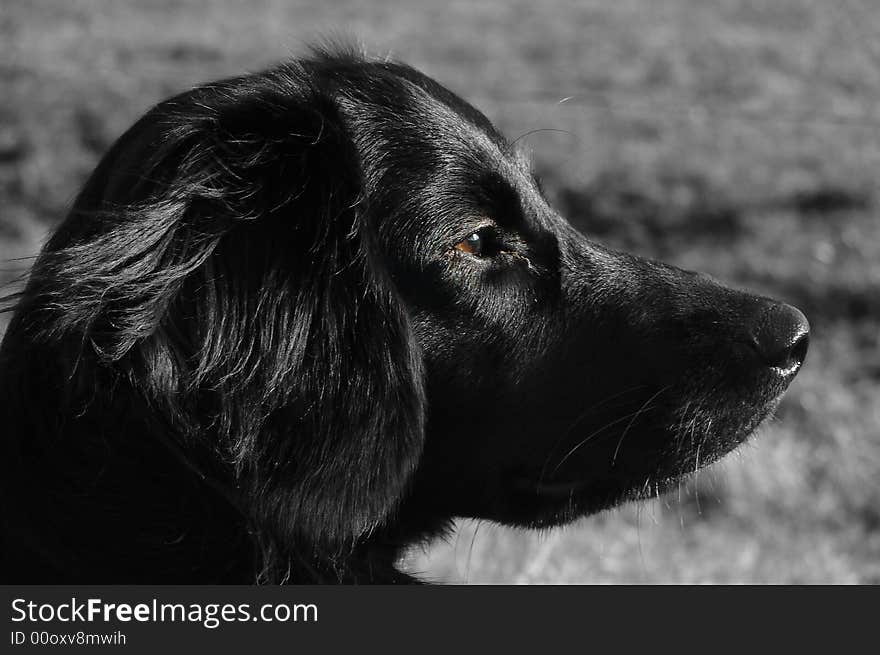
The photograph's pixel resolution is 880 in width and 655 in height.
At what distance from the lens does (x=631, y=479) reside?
2312 mm

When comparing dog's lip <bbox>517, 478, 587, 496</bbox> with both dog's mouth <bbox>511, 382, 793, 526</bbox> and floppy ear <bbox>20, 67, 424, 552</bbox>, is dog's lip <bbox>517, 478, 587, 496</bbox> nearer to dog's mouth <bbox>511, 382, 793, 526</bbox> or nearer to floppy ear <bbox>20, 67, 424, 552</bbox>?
dog's mouth <bbox>511, 382, 793, 526</bbox>

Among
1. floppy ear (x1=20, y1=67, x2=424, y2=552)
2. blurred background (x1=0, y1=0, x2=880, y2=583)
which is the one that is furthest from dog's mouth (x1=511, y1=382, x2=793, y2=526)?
blurred background (x1=0, y1=0, x2=880, y2=583)

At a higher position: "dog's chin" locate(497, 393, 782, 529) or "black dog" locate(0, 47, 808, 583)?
"black dog" locate(0, 47, 808, 583)

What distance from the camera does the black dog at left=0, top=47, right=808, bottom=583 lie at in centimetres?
192

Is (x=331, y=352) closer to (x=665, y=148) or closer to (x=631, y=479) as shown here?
(x=631, y=479)

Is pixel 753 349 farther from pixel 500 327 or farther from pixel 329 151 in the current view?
pixel 329 151

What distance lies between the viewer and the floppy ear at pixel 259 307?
1.89 metres

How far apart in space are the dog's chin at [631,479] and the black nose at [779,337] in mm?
90

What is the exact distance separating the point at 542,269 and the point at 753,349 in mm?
457

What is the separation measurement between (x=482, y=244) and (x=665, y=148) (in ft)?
16.0

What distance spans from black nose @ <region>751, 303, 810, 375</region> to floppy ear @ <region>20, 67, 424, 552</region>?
2.34 ft

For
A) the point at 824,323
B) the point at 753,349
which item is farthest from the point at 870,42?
the point at 753,349

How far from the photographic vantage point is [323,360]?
1998mm

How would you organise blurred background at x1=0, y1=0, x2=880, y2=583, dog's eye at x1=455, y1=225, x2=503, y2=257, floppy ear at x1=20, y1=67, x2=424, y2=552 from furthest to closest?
blurred background at x1=0, y1=0, x2=880, y2=583
dog's eye at x1=455, y1=225, x2=503, y2=257
floppy ear at x1=20, y1=67, x2=424, y2=552
